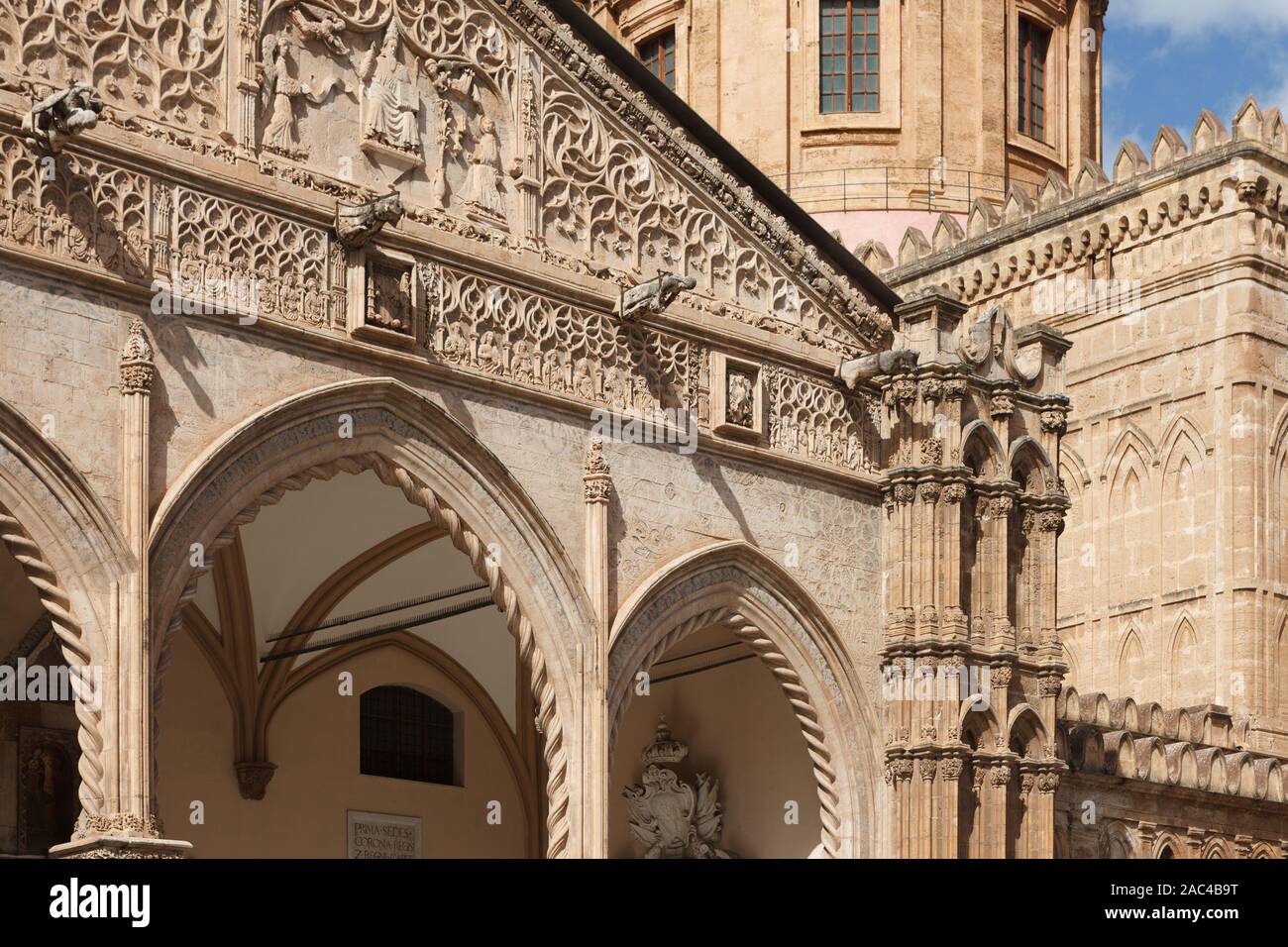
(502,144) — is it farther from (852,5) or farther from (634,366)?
(852,5)

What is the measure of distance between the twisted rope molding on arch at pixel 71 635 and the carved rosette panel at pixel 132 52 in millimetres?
3208

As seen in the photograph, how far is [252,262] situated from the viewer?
17.6 metres

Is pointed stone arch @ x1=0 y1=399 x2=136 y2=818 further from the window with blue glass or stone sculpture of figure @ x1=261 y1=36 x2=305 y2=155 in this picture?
the window with blue glass

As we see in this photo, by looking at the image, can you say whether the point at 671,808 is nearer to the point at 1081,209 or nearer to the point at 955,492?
the point at 955,492

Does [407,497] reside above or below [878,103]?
below

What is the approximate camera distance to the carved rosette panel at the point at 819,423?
2142cm

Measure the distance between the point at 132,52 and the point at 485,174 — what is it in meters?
3.32

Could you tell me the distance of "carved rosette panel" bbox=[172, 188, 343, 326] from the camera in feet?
56.5

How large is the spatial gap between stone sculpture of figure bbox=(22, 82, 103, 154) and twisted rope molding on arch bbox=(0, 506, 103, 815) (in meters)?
2.57

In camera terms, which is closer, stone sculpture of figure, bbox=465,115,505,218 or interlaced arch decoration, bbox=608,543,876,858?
stone sculpture of figure, bbox=465,115,505,218

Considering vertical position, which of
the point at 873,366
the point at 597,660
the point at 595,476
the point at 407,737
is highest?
the point at 873,366

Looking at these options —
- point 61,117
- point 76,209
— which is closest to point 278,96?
point 76,209

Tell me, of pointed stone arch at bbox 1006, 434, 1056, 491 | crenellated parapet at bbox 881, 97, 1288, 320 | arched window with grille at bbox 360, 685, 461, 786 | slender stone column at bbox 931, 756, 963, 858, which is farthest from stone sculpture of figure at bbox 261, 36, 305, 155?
crenellated parapet at bbox 881, 97, 1288, 320
